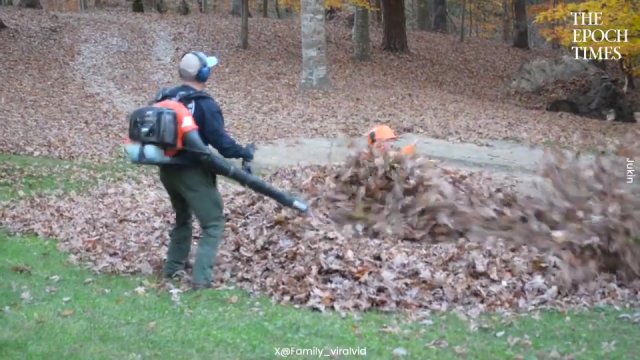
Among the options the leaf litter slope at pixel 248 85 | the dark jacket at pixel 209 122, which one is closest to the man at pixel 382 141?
the dark jacket at pixel 209 122

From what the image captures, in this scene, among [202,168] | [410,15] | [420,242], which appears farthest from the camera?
[410,15]

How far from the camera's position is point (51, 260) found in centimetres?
870

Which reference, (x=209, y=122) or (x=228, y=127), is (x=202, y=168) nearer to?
(x=209, y=122)

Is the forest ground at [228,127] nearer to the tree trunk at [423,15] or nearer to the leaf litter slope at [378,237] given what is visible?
the leaf litter slope at [378,237]

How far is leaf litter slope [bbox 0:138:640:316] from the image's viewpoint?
7.08m

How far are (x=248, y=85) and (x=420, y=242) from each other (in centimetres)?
1596

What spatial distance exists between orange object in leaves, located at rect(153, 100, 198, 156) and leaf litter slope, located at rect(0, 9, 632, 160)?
9.32 m

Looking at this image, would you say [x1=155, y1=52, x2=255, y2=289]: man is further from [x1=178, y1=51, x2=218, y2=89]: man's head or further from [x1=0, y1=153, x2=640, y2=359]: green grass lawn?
[x1=0, y1=153, x2=640, y2=359]: green grass lawn

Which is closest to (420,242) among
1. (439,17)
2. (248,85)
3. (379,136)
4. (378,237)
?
(378,237)

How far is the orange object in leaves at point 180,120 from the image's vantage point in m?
6.76

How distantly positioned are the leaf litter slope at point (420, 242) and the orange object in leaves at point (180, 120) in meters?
1.42

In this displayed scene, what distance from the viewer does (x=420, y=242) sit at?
27.5 ft

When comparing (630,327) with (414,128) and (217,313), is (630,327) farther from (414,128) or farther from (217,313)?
(414,128)

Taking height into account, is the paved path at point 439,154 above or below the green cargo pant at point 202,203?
below
